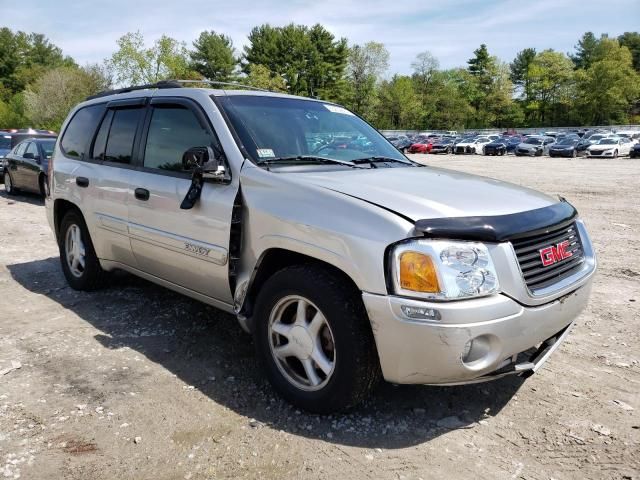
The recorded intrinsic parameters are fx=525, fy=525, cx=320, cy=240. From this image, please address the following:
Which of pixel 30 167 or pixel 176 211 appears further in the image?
pixel 30 167

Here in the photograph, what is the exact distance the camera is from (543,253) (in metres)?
2.76

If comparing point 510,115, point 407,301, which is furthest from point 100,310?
point 510,115

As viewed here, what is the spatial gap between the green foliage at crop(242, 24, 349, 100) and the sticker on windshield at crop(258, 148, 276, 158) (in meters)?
81.3

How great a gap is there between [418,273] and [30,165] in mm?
12423

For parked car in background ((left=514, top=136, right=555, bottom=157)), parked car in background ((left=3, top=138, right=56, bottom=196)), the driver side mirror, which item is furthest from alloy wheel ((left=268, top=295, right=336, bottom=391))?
parked car in background ((left=514, top=136, right=555, bottom=157))

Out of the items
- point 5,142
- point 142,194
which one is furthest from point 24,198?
point 142,194

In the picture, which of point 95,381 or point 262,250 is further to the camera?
point 95,381

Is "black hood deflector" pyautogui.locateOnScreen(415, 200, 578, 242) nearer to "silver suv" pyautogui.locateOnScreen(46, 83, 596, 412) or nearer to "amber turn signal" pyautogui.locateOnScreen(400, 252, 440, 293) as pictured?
"silver suv" pyautogui.locateOnScreen(46, 83, 596, 412)

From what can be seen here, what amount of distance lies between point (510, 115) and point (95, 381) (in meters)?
97.6

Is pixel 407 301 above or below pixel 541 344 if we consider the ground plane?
above

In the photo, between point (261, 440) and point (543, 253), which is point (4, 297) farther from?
point (543, 253)

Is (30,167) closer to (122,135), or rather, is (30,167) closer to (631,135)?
(122,135)

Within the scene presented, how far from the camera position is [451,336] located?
241cm

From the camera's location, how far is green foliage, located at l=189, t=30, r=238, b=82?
7988 centimetres
